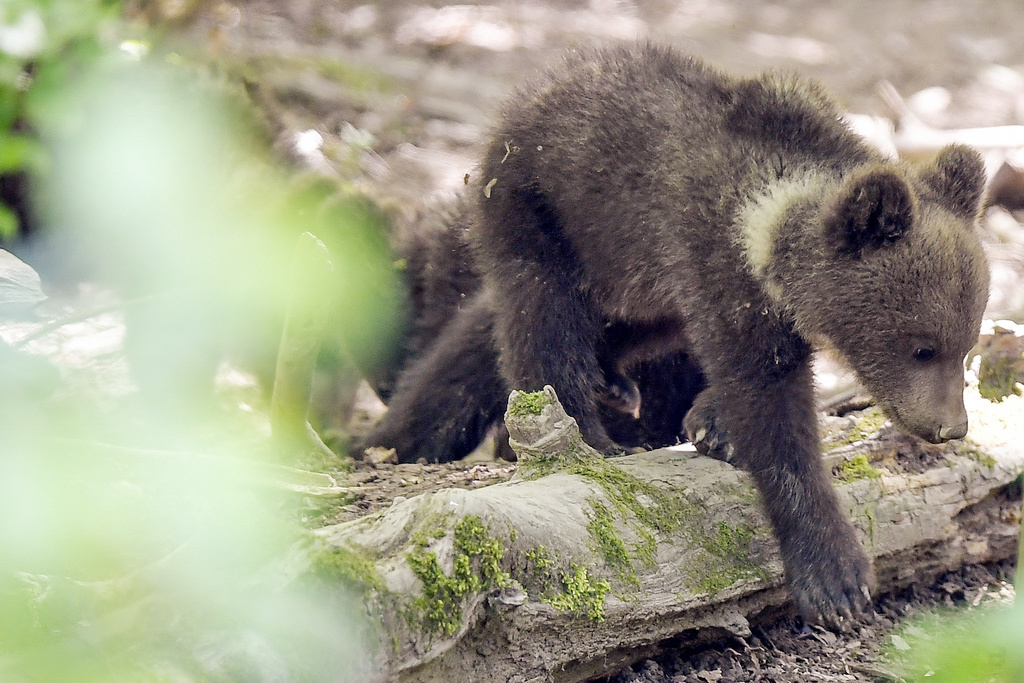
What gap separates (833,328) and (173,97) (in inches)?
178

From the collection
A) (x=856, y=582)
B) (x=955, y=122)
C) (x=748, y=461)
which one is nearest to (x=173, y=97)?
(x=748, y=461)

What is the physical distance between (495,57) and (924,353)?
6529 mm

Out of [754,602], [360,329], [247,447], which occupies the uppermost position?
[754,602]

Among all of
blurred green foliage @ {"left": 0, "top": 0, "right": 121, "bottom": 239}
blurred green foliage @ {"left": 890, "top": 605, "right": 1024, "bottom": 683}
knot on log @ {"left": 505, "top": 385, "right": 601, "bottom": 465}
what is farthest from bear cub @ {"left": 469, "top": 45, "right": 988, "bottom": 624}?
blurred green foliage @ {"left": 890, "top": 605, "right": 1024, "bottom": 683}

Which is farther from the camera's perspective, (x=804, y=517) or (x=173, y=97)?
(x=173, y=97)

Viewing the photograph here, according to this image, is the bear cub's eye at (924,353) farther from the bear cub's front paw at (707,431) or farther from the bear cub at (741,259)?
the bear cub's front paw at (707,431)

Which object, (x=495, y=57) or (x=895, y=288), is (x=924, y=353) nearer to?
(x=895, y=288)

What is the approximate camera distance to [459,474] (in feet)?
12.9

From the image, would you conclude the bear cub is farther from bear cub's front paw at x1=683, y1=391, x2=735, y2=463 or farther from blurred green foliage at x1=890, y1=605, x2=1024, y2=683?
blurred green foliage at x1=890, y1=605, x2=1024, y2=683

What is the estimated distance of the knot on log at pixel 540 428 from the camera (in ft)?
10.6

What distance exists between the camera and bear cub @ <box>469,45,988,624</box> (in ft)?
11.2

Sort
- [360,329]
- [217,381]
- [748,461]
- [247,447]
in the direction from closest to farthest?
1. [748,461]
2. [247,447]
3. [360,329]
4. [217,381]

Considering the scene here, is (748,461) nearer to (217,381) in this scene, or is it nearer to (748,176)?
(748,176)

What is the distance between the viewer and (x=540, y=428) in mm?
3252
